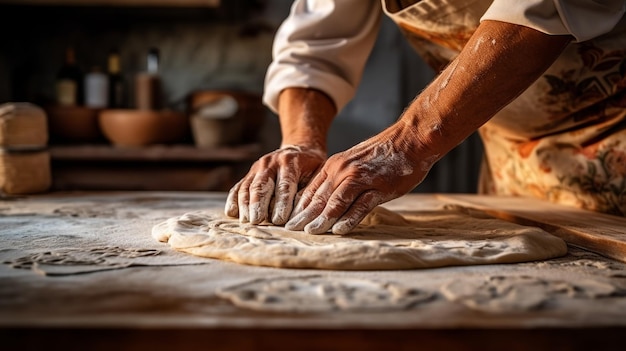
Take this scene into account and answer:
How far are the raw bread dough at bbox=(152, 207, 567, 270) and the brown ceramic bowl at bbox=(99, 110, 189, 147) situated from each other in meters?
1.54

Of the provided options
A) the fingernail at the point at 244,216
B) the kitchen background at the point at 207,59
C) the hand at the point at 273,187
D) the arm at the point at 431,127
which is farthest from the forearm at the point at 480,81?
the kitchen background at the point at 207,59

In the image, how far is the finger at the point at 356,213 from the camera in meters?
1.00

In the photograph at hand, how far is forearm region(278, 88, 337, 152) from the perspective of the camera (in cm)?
140

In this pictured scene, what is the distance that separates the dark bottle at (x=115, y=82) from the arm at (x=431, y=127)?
2125 millimetres

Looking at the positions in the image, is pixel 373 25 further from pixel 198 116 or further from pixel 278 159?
pixel 198 116

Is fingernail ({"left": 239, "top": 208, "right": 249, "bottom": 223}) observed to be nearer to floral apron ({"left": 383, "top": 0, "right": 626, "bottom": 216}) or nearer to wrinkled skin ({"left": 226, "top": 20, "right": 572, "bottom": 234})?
wrinkled skin ({"left": 226, "top": 20, "right": 572, "bottom": 234})

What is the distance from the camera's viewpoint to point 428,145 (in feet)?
3.50

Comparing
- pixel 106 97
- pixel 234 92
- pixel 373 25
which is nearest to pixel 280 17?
pixel 234 92

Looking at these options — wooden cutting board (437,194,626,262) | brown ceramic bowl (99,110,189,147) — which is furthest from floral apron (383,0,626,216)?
brown ceramic bowl (99,110,189,147)

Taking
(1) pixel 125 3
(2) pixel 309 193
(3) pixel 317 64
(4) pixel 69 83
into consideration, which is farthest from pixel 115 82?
(2) pixel 309 193

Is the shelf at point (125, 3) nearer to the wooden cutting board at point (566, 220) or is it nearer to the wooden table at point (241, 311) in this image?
the wooden cutting board at point (566, 220)

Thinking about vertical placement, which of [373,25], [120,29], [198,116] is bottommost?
[198,116]

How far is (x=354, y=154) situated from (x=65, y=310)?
25.2 inches

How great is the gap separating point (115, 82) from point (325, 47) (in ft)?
5.77
